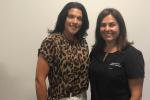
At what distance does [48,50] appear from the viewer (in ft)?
6.36

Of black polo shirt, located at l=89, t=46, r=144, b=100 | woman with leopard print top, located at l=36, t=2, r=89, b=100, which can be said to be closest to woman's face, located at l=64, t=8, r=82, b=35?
woman with leopard print top, located at l=36, t=2, r=89, b=100

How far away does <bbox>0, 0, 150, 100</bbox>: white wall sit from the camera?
271cm

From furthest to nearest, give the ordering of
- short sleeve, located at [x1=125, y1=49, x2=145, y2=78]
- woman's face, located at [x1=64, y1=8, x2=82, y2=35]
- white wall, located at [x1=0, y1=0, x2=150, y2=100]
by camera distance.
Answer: white wall, located at [x1=0, y1=0, x2=150, y2=100] → woman's face, located at [x1=64, y1=8, x2=82, y2=35] → short sleeve, located at [x1=125, y1=49, x2=145, y2=78]

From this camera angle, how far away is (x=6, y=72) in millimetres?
2773

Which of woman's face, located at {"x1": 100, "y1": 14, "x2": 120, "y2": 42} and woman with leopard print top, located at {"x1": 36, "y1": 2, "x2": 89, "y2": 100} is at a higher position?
woman's face, located at {"x1": 100, "y1": 14, "x2": 120, "y2": 42}

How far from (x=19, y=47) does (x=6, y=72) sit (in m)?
0.29

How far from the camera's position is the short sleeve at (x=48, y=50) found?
6.34ft

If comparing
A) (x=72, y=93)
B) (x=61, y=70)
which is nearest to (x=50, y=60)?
(x=61, y=70)

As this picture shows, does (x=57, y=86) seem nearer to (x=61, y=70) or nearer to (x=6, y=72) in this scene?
(x=61, y=70)

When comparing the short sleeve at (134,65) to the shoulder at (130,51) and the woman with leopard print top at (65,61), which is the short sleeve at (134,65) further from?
the woman with leopard print top at (65,61)

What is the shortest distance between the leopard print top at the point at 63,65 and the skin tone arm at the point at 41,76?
1.4 inches

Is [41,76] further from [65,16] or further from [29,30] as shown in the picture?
[29,30]

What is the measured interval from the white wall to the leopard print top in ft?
2.42

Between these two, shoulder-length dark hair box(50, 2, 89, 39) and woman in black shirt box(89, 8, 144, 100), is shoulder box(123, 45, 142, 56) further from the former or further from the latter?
shoulder-length dark hair box(50, 2, 89, 39)
